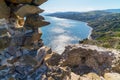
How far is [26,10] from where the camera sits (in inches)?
909

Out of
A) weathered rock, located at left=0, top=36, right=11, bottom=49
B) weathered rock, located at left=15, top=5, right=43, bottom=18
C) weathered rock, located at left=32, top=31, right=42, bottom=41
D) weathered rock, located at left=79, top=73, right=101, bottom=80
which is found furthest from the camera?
weathered rock, located at left=79, top=73, right=101, bottom=80

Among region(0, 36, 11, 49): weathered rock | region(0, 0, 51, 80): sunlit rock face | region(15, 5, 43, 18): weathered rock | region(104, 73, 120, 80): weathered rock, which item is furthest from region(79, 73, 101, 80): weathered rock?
region(0, 36, 11, 49): weathered rock

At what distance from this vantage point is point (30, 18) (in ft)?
77.6

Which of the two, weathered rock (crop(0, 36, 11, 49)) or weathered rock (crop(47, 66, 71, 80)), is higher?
weathered rock (crop(0, 36, 11, 49))

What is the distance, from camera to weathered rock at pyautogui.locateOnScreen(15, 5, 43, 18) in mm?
22562

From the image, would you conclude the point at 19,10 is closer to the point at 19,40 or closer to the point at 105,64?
the point at 19,40

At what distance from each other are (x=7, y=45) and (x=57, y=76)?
5.47m

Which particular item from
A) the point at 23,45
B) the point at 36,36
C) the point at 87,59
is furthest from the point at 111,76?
the point at 23,45

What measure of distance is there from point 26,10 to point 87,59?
14220mm

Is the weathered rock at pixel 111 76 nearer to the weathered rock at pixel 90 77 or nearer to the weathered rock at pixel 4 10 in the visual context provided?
the weathered rock at pixel 90 77

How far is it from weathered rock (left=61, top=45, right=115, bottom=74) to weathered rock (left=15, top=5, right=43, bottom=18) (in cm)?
1246

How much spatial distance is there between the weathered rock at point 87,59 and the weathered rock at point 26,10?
40.9 ft

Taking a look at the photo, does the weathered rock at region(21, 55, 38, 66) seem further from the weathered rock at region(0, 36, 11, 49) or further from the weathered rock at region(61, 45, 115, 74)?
the weathered rock at region(61, 45, 115, 74)

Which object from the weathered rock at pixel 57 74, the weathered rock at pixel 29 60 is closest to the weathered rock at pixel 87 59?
the weathered rock at pixel 57 74
